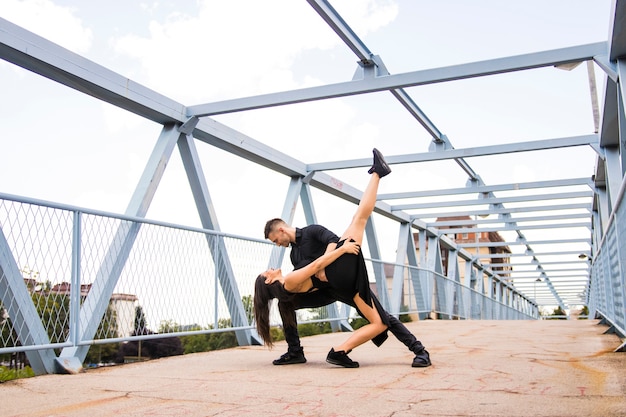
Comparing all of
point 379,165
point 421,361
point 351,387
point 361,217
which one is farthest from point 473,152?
point 351,387

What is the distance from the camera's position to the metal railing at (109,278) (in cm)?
409

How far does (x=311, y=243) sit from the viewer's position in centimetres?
439

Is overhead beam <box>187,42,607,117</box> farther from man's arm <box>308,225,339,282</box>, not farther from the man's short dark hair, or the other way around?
the man's short dark hair

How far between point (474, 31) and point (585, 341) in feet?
11.7

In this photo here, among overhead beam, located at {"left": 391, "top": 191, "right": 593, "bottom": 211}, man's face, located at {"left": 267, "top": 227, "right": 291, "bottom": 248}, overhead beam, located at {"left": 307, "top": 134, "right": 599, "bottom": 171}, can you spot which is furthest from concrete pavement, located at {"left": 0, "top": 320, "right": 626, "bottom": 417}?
overhead beam, located at {"left": 391, "top": 191, "right": 593, "bottom": 211}

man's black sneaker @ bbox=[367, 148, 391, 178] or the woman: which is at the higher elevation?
man's black sneaker @ bbox=[367, 148, 391, 178]

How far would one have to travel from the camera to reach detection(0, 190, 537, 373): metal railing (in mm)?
4094

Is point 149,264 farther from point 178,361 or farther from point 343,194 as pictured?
point 343,194

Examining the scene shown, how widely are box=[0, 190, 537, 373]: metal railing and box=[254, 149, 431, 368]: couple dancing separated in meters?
1.26

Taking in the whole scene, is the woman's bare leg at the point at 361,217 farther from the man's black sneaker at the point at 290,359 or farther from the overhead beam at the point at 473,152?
the overhead beam at the point at 473,152

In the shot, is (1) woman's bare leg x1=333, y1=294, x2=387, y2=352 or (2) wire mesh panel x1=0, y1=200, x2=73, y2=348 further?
(1) woman's bare leg x1=333, y1=294, x2=387, y2=352

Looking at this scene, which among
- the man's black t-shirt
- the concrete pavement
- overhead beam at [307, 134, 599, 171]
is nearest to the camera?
the concrete pavement

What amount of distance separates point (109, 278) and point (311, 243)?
5.59ft

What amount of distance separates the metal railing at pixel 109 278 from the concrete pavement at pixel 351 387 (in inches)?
12.8
